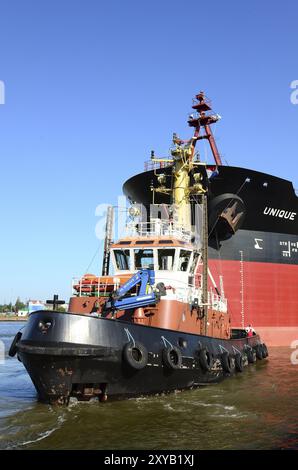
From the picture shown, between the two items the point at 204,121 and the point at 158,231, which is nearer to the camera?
the point at 158,231

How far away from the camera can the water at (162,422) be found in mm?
7426

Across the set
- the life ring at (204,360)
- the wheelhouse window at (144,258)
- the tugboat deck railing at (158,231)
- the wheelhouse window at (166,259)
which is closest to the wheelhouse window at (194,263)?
the tugboat deck railing at (158,231)

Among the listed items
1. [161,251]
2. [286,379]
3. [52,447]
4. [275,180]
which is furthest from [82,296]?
[275,180]

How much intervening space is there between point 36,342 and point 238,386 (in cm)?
687

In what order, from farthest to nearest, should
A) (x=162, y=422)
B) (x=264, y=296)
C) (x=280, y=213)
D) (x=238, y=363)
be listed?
(x=280, y=213), (x=264, y=296), (x=238, y=363), (x=162, y=422)

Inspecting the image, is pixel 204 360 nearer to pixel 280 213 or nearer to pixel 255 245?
pixel 255 245

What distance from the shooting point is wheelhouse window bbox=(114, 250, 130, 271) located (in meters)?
14.4

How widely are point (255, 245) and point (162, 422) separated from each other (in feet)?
54.2

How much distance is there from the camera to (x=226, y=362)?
13.7 meters

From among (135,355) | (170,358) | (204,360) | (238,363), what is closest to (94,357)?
(135,355)

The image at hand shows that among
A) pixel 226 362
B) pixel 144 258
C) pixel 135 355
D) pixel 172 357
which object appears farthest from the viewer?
pixel 144 258

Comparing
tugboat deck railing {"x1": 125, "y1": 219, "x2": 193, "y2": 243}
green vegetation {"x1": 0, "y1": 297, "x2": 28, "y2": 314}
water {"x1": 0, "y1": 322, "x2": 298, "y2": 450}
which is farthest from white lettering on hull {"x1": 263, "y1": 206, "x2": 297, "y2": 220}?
green vegetation {"x1": 0, "y1": 297, "x2": 28, "y2": 314}

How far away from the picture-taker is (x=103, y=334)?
31.3ft

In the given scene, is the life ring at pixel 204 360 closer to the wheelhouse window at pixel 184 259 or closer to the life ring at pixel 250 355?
the wheelhouse window at pixel 184 259
